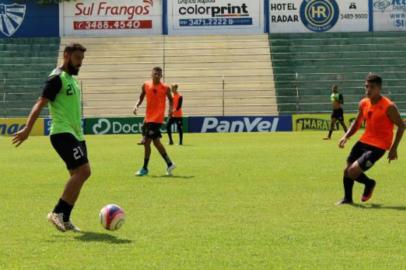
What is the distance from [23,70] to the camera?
44844mm

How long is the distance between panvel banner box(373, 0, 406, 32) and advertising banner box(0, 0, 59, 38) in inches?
699

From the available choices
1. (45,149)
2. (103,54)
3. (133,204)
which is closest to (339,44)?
(103,54)

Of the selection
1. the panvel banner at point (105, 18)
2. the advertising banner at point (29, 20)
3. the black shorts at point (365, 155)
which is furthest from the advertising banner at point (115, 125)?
the black shorts at point (365, 155)

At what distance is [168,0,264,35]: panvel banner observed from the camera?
46.6 metres

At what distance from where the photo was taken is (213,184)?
47.1 feet

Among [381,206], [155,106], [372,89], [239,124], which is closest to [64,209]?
[381,206]

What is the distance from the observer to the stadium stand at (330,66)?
4216cm

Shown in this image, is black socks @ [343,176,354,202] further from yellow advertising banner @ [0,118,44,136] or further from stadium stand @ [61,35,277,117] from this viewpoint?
stadium stand @ [61,35,277,117]

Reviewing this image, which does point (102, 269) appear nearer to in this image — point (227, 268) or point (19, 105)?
point (227, 268)

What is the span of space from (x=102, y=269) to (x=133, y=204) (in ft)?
15.0

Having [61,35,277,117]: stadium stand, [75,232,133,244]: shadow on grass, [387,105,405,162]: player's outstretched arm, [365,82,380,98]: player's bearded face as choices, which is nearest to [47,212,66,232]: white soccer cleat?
[75,232,133,244]: shadow on grass

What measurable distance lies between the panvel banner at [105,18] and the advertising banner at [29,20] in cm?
56

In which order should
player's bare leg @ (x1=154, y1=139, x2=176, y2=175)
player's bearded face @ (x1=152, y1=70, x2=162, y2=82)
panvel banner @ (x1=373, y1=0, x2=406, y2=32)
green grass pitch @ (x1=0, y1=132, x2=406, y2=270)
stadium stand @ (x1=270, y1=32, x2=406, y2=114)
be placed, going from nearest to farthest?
green grass pitch @ (x1=0, y1=132, x2=406, y2=270) → player's bare leg @ (x1=154, y1=139, x2=176, y2=175) → player's bearded face @ (x1=152, y1=70, x2=162, y2=82) → stadium stand @ (x1=270, y1=32, x2=406, y2=114) → panvel banner @ (x1=373, y1=0, x2=406, y2=32)

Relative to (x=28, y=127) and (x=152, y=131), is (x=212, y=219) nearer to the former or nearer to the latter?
(x=28, y=127)
